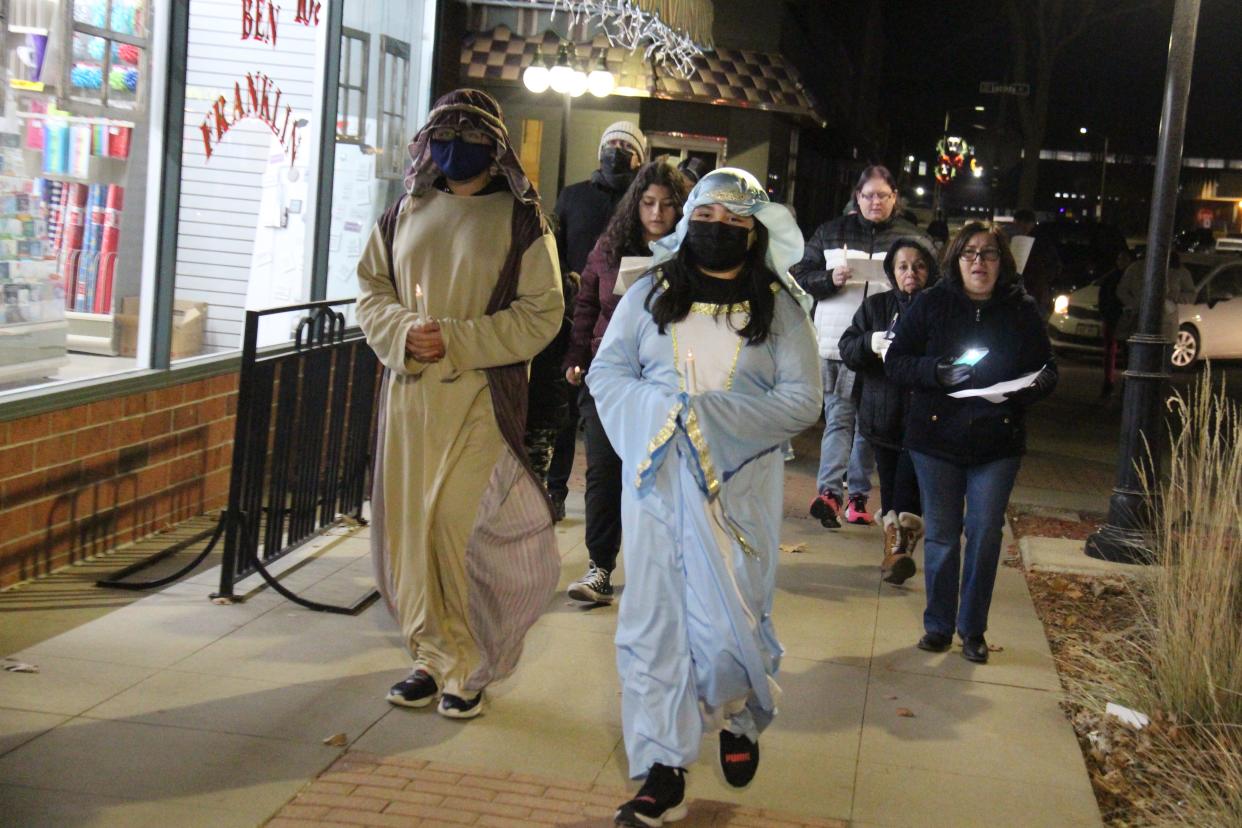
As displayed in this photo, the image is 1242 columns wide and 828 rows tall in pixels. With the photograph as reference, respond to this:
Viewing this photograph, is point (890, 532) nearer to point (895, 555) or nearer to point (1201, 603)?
point (895, 555)

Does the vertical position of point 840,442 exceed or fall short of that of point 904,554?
it exceeds it

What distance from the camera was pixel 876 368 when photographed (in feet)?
26.1

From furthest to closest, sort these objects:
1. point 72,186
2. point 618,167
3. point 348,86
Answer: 1. point 348,86
2. point 618,167
3. point 72,186

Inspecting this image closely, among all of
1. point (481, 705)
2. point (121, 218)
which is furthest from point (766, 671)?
point (121, 218)

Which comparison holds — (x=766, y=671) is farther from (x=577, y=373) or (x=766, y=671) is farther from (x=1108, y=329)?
(x=1108, y=329)

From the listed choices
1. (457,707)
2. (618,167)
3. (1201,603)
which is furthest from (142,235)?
(1201,603)

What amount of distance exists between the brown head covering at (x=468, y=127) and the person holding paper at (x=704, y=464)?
0.82 m

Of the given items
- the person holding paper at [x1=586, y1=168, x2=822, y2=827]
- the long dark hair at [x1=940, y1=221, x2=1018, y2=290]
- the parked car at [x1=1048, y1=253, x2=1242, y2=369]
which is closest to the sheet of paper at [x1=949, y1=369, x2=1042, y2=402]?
the long dark hair at [x1=940, y1=221, x2=1018, y2=290]

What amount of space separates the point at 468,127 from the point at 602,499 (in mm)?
2213

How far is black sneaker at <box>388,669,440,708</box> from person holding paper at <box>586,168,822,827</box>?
3.43 feet

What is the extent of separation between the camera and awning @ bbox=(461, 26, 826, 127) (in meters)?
15.5

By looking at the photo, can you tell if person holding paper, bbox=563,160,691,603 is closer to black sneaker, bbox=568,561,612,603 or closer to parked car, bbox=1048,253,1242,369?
black sneaker, bbox=568,561,612,603

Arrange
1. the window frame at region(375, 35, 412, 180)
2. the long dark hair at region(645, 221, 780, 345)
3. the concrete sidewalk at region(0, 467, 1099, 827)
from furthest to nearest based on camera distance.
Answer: the window frame at region(375, 35, 412, 180)
the long dark hair at region(645, 221, 780, 345)
the concrete sidewalk at region(0, 467, 1099, 827)

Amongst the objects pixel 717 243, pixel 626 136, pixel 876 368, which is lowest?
pixel 876 368
